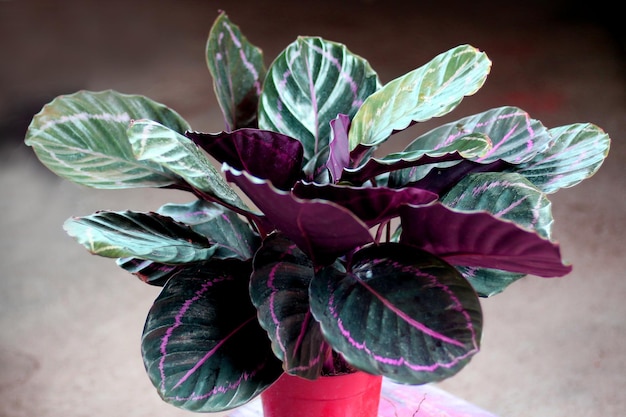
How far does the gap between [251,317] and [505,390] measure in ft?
4.11

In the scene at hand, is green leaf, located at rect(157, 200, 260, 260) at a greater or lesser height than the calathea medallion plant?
lesser

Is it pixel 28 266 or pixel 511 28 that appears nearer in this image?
pixel 28 266

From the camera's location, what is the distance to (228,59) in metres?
0.92

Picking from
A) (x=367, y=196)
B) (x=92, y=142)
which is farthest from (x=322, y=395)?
(x=92, y=142)

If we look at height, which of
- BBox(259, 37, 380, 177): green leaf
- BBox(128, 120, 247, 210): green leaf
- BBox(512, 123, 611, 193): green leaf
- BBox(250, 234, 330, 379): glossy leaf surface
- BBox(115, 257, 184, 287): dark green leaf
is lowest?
BBox(115, 257, 184, 287): dark green leaf

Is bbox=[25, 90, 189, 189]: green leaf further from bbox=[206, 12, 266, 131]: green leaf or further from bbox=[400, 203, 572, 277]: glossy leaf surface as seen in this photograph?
bbox=[400, 203, 572, 277]: glossy leaf surface

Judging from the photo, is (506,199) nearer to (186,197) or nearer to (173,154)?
(173,154)

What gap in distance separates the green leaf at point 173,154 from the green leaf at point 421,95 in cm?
18

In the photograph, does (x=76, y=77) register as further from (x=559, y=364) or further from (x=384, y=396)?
(x=384, y=396)

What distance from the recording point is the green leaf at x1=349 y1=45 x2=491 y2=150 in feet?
2.46

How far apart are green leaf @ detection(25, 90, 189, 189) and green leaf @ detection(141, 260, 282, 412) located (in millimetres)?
128

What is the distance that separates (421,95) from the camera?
2.55 ft

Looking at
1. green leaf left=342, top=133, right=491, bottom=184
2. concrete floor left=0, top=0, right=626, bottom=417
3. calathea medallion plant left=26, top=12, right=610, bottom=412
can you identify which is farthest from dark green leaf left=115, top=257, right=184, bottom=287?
concrete floor left=0, top=0, right=626, bottom=417

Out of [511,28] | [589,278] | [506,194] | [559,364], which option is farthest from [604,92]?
[506,194]
